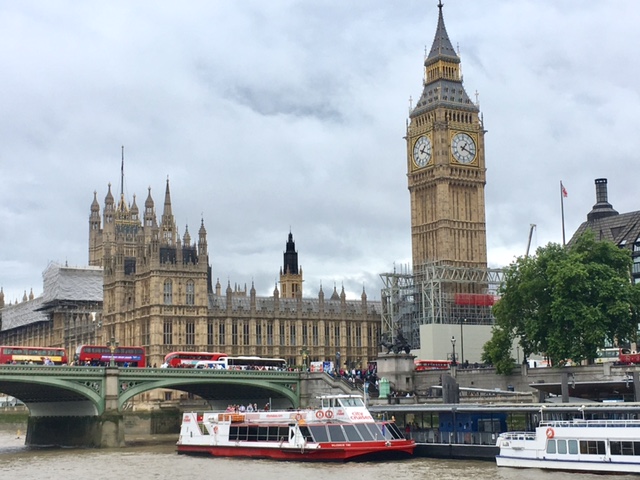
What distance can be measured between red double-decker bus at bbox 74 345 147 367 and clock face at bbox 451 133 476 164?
54.3m

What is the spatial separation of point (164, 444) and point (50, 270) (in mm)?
90942

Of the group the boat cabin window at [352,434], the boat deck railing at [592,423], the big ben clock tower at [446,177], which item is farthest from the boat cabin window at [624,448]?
the big ben clock tower at [446,177]

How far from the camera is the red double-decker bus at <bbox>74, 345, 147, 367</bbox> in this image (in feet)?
274

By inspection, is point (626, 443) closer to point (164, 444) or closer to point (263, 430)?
point (263, 430)

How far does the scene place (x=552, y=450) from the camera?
5031cm

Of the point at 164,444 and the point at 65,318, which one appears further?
the point at 65,318

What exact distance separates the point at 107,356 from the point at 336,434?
32.6 meters

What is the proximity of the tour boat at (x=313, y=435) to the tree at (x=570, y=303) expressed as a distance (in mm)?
19786

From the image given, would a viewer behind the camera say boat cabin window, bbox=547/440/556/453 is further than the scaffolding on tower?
No

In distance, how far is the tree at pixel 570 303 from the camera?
73.1 metres

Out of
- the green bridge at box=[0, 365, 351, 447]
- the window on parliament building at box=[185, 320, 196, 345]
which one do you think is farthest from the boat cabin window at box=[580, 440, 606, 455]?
the window on parliament building at box=[185, 320, 196, 345]

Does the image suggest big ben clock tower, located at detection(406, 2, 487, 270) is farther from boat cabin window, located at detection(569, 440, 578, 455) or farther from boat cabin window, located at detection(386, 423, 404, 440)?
boat cabin window, located at detection(569, 440, 578, 455)

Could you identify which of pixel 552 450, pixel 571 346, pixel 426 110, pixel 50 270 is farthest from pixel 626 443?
pixel 50 270

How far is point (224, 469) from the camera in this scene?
182ft
